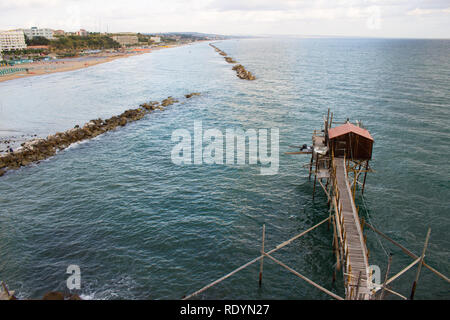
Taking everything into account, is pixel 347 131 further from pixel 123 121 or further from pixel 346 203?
pixel 123 121

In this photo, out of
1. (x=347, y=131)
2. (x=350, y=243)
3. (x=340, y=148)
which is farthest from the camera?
(x=340, y=148)

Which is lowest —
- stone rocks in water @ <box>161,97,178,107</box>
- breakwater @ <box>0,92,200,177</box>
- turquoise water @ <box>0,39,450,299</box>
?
turquoise water @ <box>0,39,450,299</box>

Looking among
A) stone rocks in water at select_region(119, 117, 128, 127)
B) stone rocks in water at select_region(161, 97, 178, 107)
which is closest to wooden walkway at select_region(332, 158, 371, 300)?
stone rocks in water at select_region(119, 117, 128, 127)

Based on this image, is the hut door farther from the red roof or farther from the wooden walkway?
the wooden walkway

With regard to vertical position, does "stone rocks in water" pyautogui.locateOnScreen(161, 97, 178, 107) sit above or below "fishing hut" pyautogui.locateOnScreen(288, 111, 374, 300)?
above

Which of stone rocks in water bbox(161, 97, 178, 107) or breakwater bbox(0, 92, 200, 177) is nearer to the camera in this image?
breakwater bbox(0, 92, 200, 177)

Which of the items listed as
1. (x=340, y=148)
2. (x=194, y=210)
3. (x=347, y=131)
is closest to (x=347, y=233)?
(x=340, y=148)
